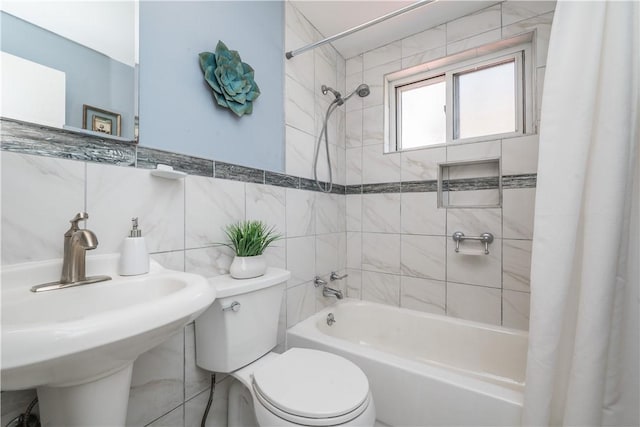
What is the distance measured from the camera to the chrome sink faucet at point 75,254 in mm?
717

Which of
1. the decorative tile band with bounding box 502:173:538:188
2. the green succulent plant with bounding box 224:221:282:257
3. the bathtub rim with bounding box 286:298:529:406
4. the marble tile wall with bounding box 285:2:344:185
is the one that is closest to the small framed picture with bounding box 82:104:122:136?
the green succulent plant with bounding box 224:221:282:257

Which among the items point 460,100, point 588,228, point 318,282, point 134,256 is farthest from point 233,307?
point 460,100

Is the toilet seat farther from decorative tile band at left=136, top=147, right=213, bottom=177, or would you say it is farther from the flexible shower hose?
the flexible shower hose

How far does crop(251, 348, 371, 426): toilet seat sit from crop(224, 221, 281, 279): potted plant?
37cm

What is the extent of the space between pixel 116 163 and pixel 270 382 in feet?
2.98

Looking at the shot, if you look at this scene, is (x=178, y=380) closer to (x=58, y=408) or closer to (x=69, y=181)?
(x=58, y=408)

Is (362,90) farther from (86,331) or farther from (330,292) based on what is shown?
(86,331)

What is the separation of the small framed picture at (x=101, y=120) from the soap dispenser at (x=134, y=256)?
33cm

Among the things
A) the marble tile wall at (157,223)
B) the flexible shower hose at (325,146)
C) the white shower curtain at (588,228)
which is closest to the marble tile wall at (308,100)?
the flexible shower hose at (325,146)

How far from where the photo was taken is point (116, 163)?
896 millimetres

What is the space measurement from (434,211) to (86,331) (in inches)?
71.1

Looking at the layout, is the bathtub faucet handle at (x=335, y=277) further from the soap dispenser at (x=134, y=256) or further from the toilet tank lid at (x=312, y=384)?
the soap dispenser at (x=134, y=256)

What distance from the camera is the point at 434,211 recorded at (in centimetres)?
183

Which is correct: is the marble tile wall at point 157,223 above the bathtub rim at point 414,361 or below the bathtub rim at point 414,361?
above
